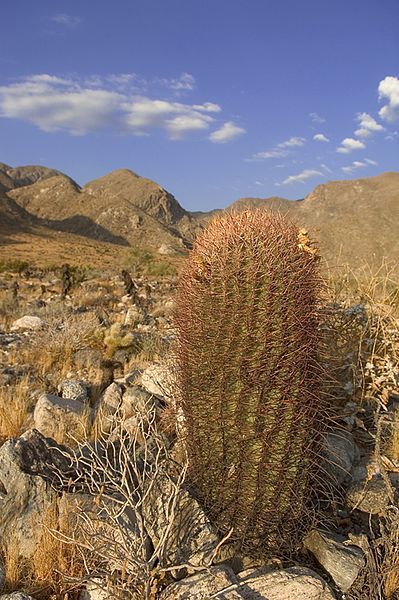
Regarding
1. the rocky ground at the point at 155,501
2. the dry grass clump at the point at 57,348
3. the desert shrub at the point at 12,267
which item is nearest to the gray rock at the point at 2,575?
the rocky ground at the point at 155,501

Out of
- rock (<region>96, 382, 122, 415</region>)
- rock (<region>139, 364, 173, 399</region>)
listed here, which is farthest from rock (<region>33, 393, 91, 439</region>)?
rock (<region>139, 364, 173, 399</region>)

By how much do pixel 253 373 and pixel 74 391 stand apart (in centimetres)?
291

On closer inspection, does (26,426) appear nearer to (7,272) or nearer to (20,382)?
(20,382)

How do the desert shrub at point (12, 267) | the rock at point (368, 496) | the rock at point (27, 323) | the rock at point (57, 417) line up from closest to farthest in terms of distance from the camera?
the rock at point (368, 496) → the rock at point (57, 417) → the rock at point (27, 323) → the desert shrub at point (12, 267)

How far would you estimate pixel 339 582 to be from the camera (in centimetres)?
306

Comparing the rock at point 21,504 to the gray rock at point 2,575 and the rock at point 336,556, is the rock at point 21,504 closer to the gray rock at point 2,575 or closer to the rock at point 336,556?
the gray rock at point 2,575

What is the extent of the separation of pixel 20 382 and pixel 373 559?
4182 millimetres

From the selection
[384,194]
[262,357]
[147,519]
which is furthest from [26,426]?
[384,194]

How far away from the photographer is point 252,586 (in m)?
2.87

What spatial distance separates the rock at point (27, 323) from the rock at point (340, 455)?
21.0 ft

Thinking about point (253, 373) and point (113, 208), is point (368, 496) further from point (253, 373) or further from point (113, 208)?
point (113, 208)

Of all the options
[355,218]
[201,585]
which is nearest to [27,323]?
[201,585]

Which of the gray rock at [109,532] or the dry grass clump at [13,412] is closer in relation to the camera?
the gray rock at [109,532]

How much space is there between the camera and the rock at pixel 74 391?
5.32 metres
